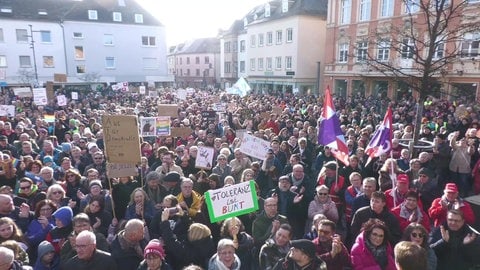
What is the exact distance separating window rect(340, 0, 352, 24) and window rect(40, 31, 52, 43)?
106 ft

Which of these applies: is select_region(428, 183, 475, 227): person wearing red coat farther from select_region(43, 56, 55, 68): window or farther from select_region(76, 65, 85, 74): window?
select_region(76, 65, 85, 74): window

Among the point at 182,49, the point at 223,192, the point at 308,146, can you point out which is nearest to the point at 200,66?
the point at 182,49

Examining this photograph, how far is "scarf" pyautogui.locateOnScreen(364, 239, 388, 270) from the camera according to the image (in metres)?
3.85

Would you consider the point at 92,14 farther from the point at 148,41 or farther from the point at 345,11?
the point at 345,11

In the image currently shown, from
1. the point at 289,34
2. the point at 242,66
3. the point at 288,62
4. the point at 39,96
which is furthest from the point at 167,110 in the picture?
the point at 242,66

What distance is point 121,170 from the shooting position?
6449 millimetres

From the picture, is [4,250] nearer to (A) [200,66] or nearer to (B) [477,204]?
(B) [477,204]

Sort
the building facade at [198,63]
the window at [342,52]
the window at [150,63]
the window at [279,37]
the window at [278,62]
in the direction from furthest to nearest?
the building facade at [198,63] → the window at [150,63] → the window at [278,62] → the window at [279,37] → the window at [342,52]

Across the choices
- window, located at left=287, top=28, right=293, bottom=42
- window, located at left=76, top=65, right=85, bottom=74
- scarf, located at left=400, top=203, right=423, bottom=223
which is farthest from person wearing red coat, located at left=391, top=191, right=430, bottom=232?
window, located at left=76, top=65, right=85, bottom=74

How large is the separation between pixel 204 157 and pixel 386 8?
1029 inches

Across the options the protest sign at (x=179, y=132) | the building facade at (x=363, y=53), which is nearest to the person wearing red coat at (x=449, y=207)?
the protest sign at (x=179, y=132)

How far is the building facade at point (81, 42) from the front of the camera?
133ft

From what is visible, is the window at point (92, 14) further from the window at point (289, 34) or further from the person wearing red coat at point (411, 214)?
the person wearing red coat at point (411, 214)

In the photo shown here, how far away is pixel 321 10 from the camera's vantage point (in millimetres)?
38938
